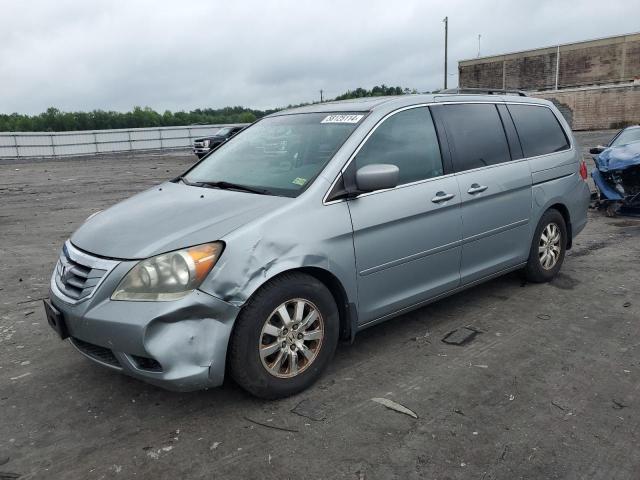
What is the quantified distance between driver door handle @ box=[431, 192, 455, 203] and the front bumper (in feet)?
5.82

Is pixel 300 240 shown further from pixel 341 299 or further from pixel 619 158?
pixel 619 158

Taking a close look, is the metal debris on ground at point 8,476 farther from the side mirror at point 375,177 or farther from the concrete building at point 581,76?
the concrete building at point 581,76

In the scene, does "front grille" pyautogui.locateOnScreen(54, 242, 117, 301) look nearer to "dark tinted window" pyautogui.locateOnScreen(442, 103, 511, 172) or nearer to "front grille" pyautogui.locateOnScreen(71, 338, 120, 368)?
"front grille" pyautogui.locateOnScreen(71, 338, 120, 368)

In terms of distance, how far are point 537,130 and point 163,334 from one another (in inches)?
158

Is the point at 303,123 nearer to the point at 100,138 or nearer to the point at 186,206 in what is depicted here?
the point at 186,206

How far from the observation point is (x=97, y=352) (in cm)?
306

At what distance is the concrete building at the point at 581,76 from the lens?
39000 millimetres

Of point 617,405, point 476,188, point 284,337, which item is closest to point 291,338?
point 284,337

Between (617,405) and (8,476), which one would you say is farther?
(617,405)

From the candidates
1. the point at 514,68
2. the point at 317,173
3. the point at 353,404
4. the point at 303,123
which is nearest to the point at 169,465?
the point at 353,404

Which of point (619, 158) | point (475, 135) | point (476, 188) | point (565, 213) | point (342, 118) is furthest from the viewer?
point (619, 158)

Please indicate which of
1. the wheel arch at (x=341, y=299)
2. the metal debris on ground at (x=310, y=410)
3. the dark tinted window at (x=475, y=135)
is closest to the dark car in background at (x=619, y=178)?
the dark tinted window at (x=475, y=135)

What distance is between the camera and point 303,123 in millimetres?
4156

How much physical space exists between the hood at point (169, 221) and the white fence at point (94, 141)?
31053 mm
